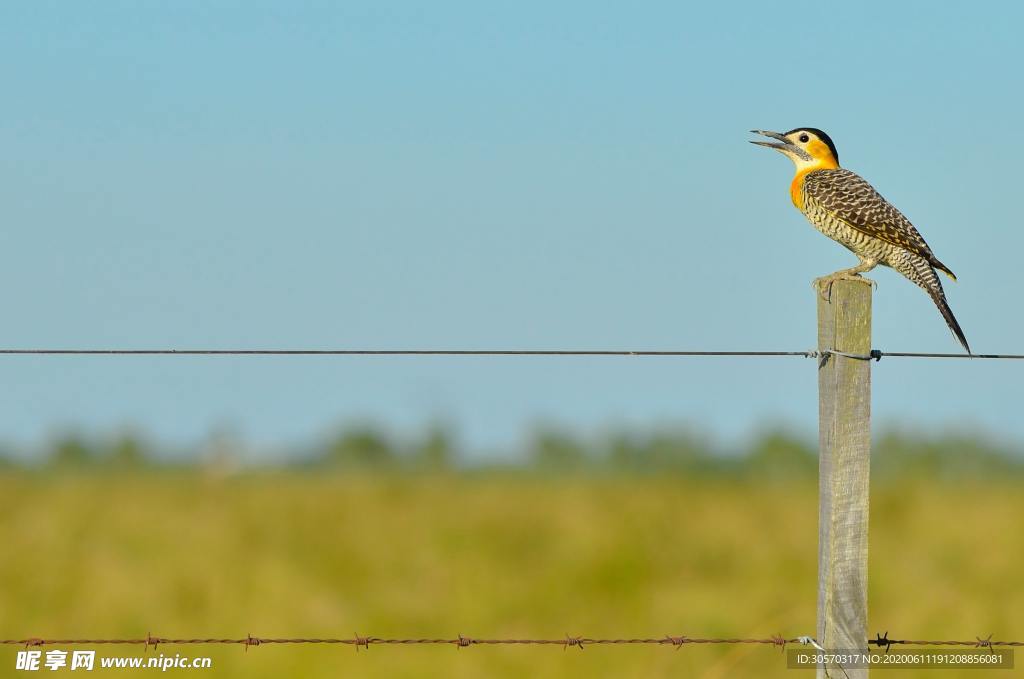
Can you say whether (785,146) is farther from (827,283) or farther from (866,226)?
(827,283)

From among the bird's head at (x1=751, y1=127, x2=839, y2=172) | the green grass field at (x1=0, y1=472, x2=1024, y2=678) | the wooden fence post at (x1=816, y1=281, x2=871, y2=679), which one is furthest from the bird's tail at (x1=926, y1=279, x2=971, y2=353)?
the green grass field at (x1=0, y1=472, x2=1024, y2=678)

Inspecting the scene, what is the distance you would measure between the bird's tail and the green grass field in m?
2.75

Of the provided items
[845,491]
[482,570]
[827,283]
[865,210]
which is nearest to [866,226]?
[865,210]

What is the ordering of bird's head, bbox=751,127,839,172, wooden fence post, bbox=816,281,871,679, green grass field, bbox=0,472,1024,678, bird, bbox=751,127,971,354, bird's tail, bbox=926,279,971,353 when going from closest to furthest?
wooden fence post, bbox=816,281,871,679
bird's tail, bbox=926,279,971,353
bird, bbox=751,127,971,354
bird's head, bbox=751,127,839,172
green grass field, bbox=0,472,1024,678

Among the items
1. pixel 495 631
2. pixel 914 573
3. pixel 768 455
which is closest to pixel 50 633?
pixel 495 631

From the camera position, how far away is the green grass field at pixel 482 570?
33.8 feet

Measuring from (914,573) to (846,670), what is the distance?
7655mm

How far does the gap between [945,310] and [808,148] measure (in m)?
1.65

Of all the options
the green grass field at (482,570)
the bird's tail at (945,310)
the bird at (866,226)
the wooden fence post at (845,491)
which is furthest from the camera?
the green grass field at (482,570)

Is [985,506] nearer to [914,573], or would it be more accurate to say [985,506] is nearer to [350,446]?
[914,573]

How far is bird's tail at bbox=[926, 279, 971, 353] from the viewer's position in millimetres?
6797

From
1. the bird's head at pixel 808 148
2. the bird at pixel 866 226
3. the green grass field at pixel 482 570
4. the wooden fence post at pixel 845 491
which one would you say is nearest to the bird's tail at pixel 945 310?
the bird at pixel 866 226

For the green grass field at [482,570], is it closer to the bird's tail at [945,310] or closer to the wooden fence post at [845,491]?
the bird's tail at [945,310]

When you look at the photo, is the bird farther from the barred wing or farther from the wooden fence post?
the wooden fence post
